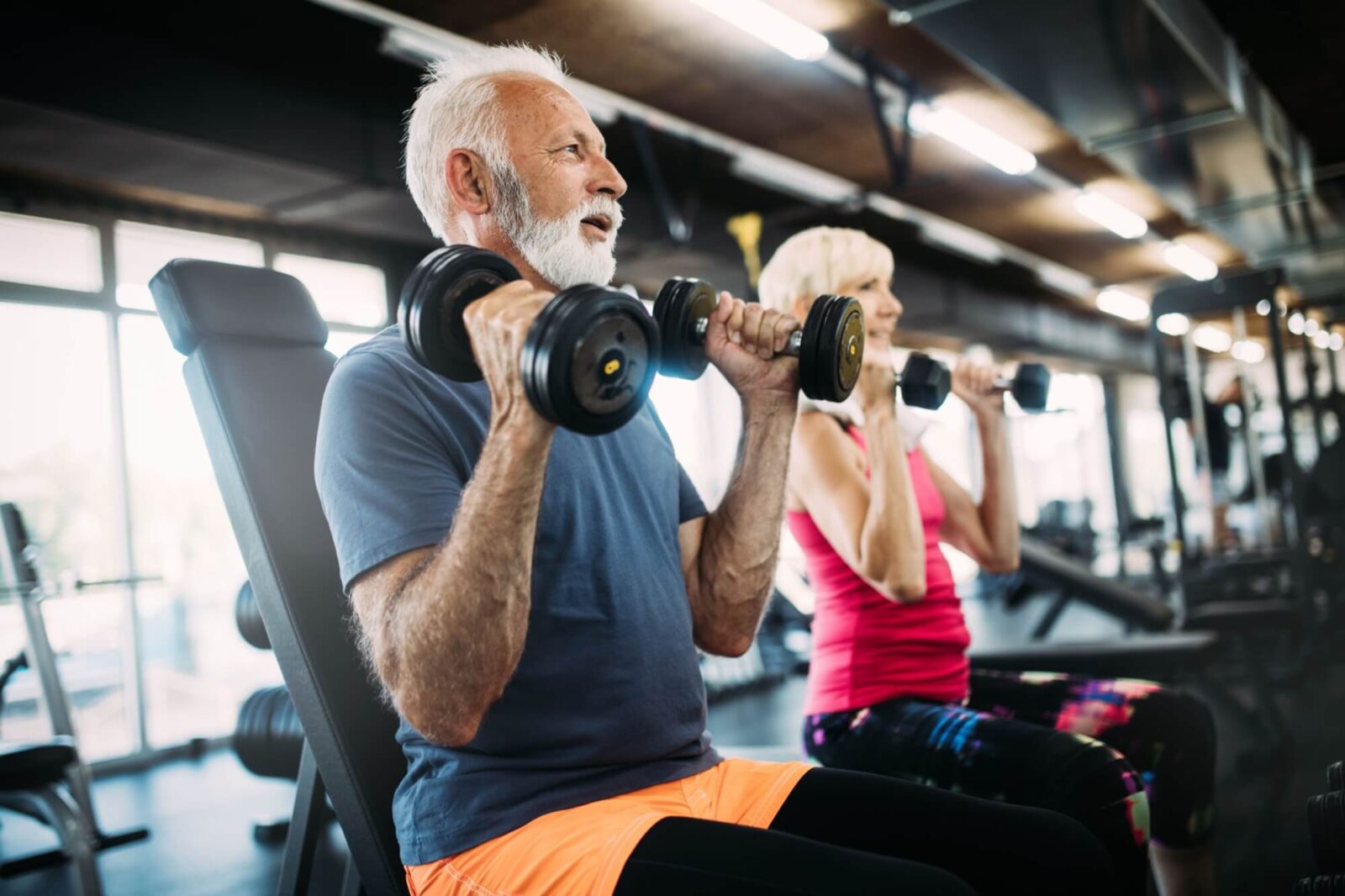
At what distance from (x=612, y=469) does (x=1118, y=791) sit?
731 millimetres

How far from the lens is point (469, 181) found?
1.17 m

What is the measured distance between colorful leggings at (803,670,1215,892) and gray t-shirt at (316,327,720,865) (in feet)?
1.44

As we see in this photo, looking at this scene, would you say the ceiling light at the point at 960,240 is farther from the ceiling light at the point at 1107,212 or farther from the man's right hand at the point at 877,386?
the man's right hand at the point at 877,386

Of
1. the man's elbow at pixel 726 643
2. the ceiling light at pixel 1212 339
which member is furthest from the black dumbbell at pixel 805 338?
the ceiling light at pixel 1212 339

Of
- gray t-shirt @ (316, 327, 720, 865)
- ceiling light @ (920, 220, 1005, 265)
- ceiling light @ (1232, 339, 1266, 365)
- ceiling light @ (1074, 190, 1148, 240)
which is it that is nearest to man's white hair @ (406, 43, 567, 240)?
gray t-shirt @ (316, 327, 720, 865)

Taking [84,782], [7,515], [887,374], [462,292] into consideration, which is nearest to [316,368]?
[462,292]

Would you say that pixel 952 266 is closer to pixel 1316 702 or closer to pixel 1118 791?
pixel 1316 702

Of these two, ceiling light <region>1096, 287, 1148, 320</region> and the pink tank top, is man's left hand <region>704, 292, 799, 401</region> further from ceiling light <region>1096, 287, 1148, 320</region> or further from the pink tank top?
ceiling light <region>1096, 287, 1148, 320</region>

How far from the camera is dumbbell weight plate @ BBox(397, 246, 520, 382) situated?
0.85 meters

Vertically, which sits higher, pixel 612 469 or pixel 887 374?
pixel 887 374

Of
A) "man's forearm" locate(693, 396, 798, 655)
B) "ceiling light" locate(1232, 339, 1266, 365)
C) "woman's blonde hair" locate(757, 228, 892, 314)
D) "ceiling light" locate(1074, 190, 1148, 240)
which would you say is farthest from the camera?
"ceiling light" locate(1232, 339, 1266, 365)

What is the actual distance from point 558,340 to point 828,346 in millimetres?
450

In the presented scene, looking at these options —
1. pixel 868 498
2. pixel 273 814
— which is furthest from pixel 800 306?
pixel 273 814

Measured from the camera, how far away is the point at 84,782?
9.34ft
